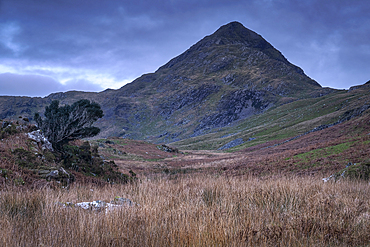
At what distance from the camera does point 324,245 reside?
2.73 meters

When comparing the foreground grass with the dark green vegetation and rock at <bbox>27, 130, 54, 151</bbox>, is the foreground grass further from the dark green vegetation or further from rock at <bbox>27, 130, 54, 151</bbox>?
rock at <bbox>27, 130, 54, 151</bbox>

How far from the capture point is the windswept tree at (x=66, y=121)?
54.1 feet

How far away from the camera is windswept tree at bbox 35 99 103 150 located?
16484mm

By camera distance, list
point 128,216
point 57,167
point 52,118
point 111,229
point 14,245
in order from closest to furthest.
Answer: point 14,245, point 111,229, point 128,216, point 57,167, point 52,118

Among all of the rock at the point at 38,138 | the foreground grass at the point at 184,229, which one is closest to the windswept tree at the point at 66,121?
the rock at the point at 38,138

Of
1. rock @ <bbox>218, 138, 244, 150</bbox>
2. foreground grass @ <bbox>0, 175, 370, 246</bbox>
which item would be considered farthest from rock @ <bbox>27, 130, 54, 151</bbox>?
rock @ <bbox>218, 138, 244, 150</bbox>

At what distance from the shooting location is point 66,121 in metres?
17.5

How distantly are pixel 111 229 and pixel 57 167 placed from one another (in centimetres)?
947

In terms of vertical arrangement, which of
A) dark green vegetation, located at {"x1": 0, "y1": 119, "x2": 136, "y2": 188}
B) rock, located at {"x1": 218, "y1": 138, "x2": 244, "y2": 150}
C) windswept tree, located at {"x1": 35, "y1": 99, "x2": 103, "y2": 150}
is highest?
windswept tree, located at {"x1": 35, "y1": 99, "x2": 103, "y2": 150}

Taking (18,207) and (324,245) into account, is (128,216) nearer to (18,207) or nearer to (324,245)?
(18,207)

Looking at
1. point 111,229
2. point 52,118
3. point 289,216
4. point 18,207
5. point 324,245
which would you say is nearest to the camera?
point 324,245

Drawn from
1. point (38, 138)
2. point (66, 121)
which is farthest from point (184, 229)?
point (66, 121)

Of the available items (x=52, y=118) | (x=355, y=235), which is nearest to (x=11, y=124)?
(x=52, y=118)

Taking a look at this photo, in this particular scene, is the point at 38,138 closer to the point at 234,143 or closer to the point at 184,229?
the point at 184,229
